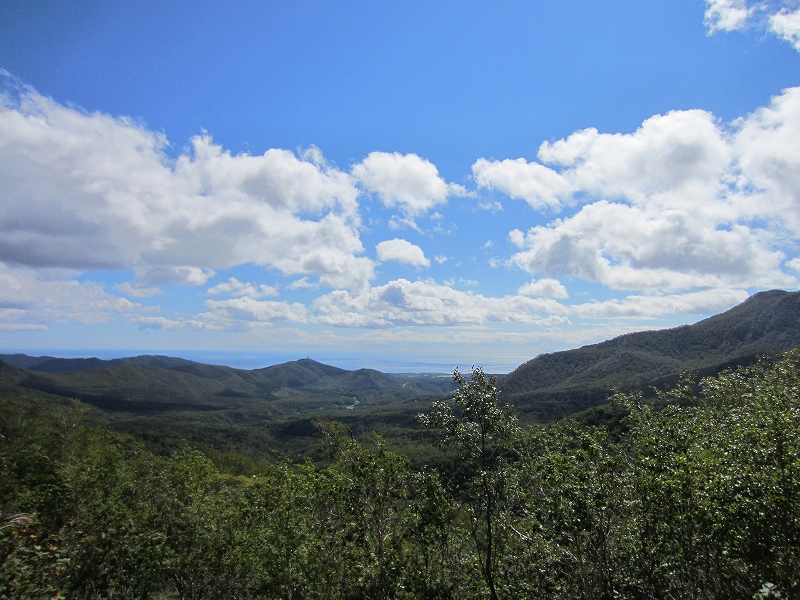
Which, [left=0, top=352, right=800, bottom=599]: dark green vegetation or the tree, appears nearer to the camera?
[left=0, top=352, right=800, bottom=599]: dark green vegetation

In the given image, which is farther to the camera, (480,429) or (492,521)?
(492,521)

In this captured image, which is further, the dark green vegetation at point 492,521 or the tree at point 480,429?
the tree at point 480,429

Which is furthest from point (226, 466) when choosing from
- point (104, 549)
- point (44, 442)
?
point (104, 549)

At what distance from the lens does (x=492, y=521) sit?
14.4m

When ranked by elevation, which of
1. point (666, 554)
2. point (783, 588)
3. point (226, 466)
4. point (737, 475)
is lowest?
point (226, 466)

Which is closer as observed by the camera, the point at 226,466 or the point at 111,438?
the point at 111,438

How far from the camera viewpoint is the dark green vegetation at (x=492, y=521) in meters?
8.58

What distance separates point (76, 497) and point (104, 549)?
11805 millimetres

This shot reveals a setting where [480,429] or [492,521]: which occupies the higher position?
[480,429]

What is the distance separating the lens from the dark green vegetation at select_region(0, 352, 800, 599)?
8.58m

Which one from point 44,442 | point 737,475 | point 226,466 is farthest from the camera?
point 226,466

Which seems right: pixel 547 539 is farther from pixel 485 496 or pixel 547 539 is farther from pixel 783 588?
pixel 783 588

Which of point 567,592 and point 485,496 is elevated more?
point 485,496

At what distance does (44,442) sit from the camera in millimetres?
41438
